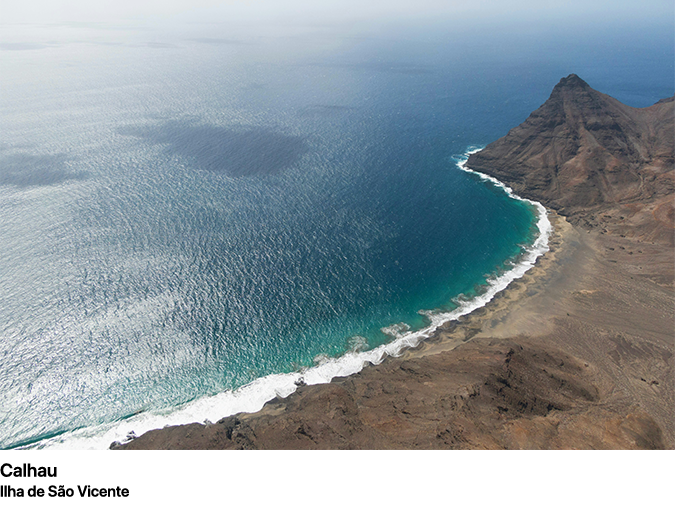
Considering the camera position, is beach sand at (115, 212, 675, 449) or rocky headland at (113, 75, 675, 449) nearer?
beach sand at (115, 212, 675, 449)

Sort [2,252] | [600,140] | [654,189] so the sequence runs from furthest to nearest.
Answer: [600,140] < [654,189] < [2,252]

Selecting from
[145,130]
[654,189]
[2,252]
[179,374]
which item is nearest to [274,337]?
[179,374]

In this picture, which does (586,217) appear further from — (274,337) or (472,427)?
(274,337)
